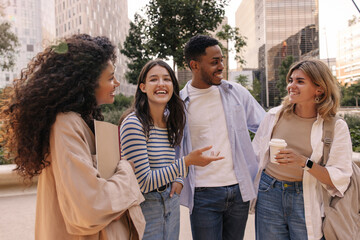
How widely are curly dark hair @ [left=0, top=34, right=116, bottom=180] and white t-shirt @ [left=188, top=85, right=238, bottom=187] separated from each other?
1.06m

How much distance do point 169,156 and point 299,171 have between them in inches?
34.6

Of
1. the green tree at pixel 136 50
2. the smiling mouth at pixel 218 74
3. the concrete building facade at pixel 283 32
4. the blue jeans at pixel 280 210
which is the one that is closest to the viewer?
the blue jeans at pixel 280 210

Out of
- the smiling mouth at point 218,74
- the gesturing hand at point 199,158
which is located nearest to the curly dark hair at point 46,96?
the gesturing hand at point 199,158

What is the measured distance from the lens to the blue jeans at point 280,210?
183 centimetres

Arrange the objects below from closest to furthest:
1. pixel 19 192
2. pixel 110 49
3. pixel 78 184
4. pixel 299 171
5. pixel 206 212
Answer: pixel 78 184 → pixel 110 49 → pixel 299 171 → pixel 206 212 → pixel 19 192

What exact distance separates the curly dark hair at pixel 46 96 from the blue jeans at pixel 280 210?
1.33 meters

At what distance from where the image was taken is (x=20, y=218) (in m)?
3.40

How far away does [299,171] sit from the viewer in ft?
6.05

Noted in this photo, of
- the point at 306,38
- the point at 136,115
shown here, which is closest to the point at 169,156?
the point at 136,115

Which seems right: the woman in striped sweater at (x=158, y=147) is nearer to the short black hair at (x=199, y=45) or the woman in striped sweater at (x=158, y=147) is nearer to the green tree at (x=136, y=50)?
the short black hair at (x=199, y=45)

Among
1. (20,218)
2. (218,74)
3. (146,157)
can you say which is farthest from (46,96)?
(20,218)

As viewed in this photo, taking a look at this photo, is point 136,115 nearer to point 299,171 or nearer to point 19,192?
point 299,171

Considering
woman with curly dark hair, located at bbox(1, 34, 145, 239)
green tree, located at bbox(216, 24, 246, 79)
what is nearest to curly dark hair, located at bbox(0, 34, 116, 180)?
woman with curly dark hair, located at bbox(1, 34, 145, 239)

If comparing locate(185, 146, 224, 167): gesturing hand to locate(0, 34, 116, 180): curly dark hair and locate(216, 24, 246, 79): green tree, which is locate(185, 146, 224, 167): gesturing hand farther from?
locate(216, 24, 246, 79): green tree
